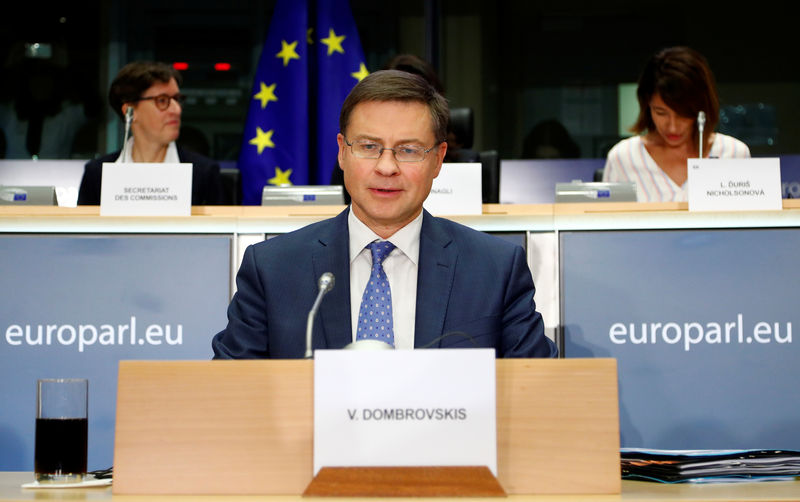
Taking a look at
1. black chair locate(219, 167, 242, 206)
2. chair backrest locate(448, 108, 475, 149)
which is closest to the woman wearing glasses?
black chair locate(219, 167, 242, 206)

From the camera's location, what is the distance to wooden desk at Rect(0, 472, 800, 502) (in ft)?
4.91

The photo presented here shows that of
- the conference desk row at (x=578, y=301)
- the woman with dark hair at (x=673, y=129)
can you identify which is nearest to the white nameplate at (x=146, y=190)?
the conference desk row at (x=578, y=301)

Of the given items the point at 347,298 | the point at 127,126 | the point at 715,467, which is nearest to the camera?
the point at 715,467

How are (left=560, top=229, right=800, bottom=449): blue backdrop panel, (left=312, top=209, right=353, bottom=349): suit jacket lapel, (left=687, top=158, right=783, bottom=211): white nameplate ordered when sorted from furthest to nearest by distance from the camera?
(left=687, top=158, right=783, bottom=211): white nameplate, (left=560, top=229, right=800, bottom=449): blue backdrop panel, (left=312, top=209, right=353, bottom=349): suit jacket lapel

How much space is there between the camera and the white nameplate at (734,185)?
123 inches

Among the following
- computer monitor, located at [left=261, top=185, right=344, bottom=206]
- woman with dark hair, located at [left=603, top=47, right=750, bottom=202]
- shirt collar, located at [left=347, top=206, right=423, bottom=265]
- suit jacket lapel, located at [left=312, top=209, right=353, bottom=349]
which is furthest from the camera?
woman with dark hair, located at [left=603, top=47, right=750, bottom=202]

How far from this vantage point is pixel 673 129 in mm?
3934

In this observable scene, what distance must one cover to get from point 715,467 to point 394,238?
0.89m

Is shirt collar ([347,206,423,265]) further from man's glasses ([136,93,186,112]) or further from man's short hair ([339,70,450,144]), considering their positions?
man's glasses ([136,93,186,112])

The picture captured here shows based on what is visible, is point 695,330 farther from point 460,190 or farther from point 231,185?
point 231,185

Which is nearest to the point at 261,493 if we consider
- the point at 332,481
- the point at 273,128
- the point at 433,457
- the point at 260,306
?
the point at 332,481

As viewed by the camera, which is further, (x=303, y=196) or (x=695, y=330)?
(x=303, y=196)

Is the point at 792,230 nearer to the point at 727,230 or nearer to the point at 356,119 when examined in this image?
the point at 727,230

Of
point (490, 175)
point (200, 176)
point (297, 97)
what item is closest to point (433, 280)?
point (490, 175)
